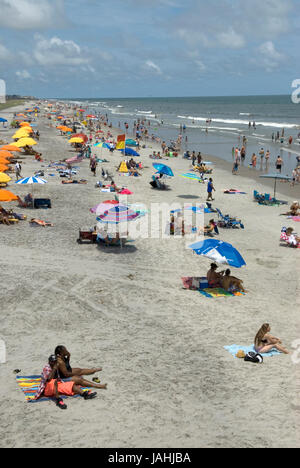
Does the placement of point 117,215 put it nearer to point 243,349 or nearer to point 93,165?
point 243,349

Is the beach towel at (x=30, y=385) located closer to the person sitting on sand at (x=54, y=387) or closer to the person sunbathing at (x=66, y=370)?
the person sitting on sand at (x=54, y=387)

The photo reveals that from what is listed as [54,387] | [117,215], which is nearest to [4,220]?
[117,215]

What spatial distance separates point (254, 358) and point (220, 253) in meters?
3.46

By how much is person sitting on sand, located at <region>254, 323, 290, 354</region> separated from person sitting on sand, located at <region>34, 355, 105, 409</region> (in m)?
3.60

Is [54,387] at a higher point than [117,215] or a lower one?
lower

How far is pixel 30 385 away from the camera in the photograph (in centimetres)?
740

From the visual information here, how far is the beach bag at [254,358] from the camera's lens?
838 cm

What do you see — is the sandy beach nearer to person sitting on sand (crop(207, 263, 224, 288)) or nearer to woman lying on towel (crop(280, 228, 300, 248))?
woman lying on towel (crop(280, 228, 300, 248))

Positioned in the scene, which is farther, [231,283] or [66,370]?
[231,283]

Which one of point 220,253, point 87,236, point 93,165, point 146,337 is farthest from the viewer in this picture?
point 93,165

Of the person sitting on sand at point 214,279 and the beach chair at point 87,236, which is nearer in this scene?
the person sitting on sand at point 214,279

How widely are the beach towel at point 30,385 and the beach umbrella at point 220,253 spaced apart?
5.59m

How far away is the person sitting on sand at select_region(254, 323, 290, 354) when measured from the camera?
28.4 ft

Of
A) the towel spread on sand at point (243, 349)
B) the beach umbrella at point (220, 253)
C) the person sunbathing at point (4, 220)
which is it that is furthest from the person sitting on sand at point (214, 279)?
the person sunbathing at point (4, 220)
